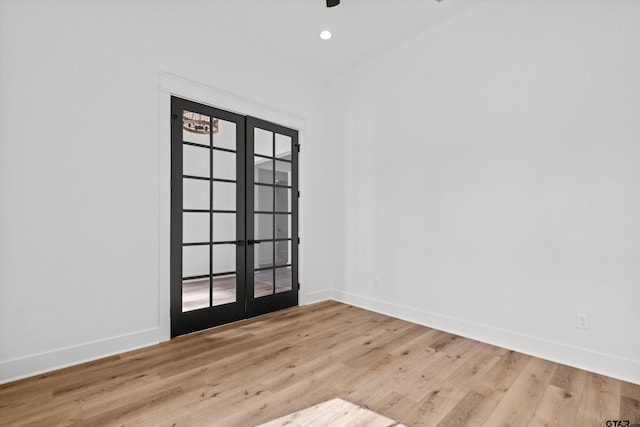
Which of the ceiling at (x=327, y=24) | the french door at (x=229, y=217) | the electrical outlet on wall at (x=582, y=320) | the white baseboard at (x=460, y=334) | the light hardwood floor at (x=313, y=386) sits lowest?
the light hardwood floor at (x=313, y=386)

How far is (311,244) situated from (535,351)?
271cm

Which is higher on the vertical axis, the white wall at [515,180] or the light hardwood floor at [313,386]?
the white wall at [515,180]

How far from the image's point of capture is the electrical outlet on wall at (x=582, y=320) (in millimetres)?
2424

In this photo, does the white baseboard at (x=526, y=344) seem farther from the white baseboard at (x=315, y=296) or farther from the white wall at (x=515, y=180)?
the white baseboard at (x=315, y=296)

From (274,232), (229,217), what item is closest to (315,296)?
(274,232)

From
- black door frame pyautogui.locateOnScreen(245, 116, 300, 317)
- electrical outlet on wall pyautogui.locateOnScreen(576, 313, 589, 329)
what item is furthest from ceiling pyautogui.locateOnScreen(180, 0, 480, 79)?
electrical outlet on wall pyautogui.locateOnScreen(576, 313, 589, 329)

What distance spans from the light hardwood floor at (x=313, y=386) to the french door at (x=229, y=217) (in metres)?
0.49

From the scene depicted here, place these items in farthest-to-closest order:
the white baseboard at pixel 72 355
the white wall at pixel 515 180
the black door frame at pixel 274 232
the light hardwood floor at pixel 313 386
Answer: the black door frame at pixel 274 232, the white wall at pixel 515 180, the white baseboard at pixel 72 355, the light hardwood floor at pixel 313 386

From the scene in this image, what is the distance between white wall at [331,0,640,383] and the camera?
2.32 m

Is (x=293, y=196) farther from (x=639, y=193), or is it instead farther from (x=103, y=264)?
(x=639, y=193)

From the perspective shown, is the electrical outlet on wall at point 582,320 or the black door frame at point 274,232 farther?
the black door frame at point 274,232

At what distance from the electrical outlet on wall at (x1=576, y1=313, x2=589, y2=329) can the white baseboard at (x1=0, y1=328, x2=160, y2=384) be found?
3.66 meters

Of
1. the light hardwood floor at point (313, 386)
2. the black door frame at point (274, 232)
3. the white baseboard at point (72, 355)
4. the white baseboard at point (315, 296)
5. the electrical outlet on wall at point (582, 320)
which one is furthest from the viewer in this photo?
the white baseboard at point (315, 296)

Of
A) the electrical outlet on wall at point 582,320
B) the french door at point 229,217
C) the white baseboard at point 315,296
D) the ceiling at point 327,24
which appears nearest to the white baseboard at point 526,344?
the electrical outlet on wall at point 582,320
